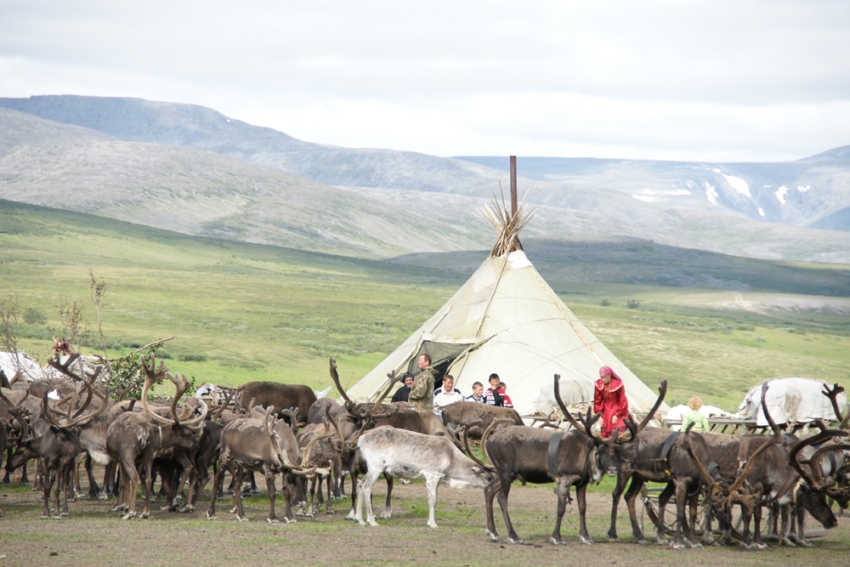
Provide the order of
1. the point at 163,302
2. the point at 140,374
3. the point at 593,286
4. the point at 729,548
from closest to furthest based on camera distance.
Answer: the point at 729,548 → the point at 140,374 → the point at 163,302 → the point at 593,286

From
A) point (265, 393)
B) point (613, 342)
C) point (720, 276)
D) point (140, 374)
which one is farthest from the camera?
point (720, 276)

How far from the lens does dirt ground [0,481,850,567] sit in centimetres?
1255

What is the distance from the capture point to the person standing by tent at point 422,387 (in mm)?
20719

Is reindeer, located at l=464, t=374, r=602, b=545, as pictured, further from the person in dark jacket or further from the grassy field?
the grassy field

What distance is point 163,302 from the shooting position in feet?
243

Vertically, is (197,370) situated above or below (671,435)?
below

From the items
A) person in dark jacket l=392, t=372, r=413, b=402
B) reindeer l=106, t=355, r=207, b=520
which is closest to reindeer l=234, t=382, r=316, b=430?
person in dark jacket l=392, t=372, r=413, b=402

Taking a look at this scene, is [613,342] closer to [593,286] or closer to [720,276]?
[593,286]

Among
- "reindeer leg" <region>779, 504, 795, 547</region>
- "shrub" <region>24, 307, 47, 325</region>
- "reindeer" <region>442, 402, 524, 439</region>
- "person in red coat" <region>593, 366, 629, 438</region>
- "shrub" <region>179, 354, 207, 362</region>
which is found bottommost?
"shrub" <region>179, 354, 207, 362</region>

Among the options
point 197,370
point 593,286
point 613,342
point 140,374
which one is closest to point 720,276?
point 593,286

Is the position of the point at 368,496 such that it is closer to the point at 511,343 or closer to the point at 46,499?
the point at 46,499

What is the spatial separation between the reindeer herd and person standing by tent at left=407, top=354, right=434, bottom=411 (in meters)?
3.09

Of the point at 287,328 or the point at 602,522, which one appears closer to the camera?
the point at 602,522

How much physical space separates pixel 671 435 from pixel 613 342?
55.1 meters
